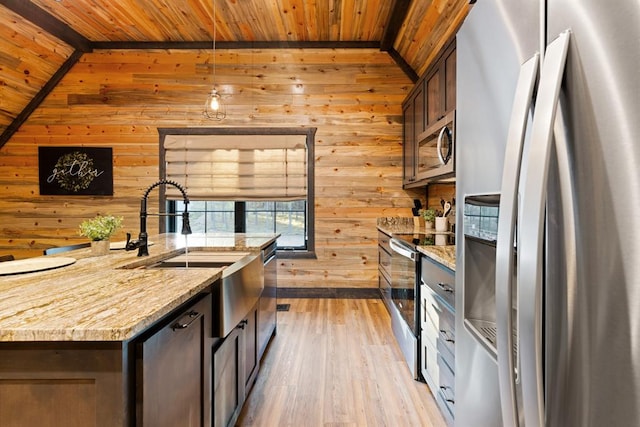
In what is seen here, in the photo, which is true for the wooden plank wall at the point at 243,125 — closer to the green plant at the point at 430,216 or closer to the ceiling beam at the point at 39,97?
the ceiling beam at the point at 39,97

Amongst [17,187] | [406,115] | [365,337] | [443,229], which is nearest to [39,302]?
[365,337]

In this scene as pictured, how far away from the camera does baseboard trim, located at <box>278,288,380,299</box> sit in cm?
451

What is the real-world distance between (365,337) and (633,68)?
3.03 meters

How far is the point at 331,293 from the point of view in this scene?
455 centimetres

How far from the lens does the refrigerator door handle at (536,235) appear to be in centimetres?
59

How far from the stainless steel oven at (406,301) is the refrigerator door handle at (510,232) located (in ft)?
5.54

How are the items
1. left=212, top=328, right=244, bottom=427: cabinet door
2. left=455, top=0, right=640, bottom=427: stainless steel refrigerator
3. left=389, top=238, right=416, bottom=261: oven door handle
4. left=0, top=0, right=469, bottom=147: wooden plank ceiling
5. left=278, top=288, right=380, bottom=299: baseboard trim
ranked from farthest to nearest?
left=278, top=288, right=380, bottom=299: baseboard trim < left=0, top=0, right=469, bottom=147: wooden plank ceiling < left=389, top=238, right=416, bottom=261: oven door handle < left=212, top=328, right=244, bottom=427: cabinet door < left=455, top=0, right=640, bottom=427: stainless steel refrigerator

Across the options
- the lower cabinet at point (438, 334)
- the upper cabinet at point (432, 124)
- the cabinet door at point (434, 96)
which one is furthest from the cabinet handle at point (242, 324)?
the cabinet door at point (434, 96)

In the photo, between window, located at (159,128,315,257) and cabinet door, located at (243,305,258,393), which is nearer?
cabinet door, located at (243,305,258,393)

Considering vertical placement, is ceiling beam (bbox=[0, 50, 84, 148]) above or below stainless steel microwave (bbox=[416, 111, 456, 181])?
above

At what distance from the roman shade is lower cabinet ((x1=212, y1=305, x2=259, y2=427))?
2.44 metres

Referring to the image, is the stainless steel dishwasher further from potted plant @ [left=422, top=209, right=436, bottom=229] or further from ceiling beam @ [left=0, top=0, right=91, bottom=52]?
ceiling beam @ [left=0, top=0, right=91, bottom=52]

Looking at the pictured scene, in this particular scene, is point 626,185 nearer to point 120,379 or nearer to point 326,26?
point 120,379

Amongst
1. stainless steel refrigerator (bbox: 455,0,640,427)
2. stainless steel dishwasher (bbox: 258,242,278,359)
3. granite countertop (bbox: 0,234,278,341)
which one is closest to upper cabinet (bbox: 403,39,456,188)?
stainless steel dishwasher (bbox: 258,242,278,359)
